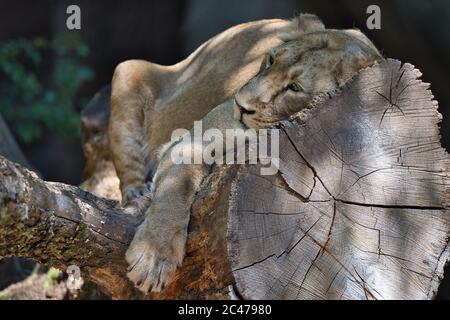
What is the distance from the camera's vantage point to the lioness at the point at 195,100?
3.33 meters

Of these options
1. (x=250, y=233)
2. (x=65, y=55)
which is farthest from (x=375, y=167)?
(x=65, y=55)

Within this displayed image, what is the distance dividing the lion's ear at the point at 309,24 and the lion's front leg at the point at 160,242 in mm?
1095

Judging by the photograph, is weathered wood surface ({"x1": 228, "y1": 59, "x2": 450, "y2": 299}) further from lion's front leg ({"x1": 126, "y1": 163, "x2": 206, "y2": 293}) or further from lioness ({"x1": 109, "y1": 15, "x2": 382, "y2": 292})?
lion's front leg ({"x1": 126, "y1": 163, "x2": 206, "y2": 293})

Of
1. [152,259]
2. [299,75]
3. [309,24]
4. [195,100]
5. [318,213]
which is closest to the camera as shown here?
[318,213]

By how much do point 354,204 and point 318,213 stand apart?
0.15m

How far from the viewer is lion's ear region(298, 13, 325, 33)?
4024 millimetres

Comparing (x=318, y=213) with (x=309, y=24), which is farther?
(x=309, y=24)

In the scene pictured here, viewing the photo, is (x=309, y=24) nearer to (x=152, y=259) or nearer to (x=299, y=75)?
(x=299, y=75)

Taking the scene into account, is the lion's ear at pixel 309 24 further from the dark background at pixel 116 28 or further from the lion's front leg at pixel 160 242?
the dark background at pixel 116 28

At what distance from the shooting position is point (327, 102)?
10.3 ft

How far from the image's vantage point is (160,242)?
3307 millimetres

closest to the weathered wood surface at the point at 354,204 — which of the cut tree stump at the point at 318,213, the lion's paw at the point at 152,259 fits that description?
the cut tree stump at the point at 318,213

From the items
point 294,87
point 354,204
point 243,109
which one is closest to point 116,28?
point 243,109
